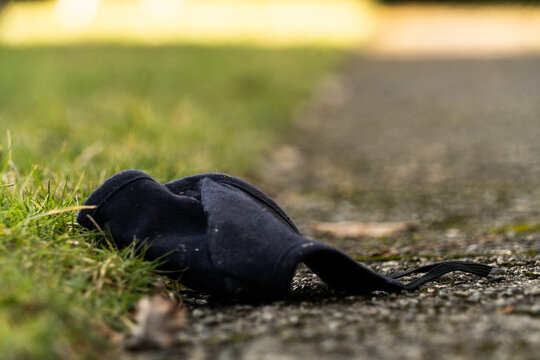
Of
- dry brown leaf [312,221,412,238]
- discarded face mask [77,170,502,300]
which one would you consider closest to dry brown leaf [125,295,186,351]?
discarded face mask [77,170,502,300]

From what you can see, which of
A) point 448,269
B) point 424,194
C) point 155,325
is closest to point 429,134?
point 424,194

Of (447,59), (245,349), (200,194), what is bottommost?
(245,349)

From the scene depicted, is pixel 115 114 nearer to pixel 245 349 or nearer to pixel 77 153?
pixel 77 153

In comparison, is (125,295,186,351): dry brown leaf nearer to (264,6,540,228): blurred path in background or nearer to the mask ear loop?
the mask ear loop

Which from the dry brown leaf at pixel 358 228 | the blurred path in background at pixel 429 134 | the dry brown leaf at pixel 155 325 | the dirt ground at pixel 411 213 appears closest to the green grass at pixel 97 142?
the dry brown leaf at pixel 155 325

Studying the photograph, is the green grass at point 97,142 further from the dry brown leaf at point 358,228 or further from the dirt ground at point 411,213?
the dry brown leaf at point 358,228

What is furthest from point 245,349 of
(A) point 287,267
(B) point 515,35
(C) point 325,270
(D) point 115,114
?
(B) point 515,35
